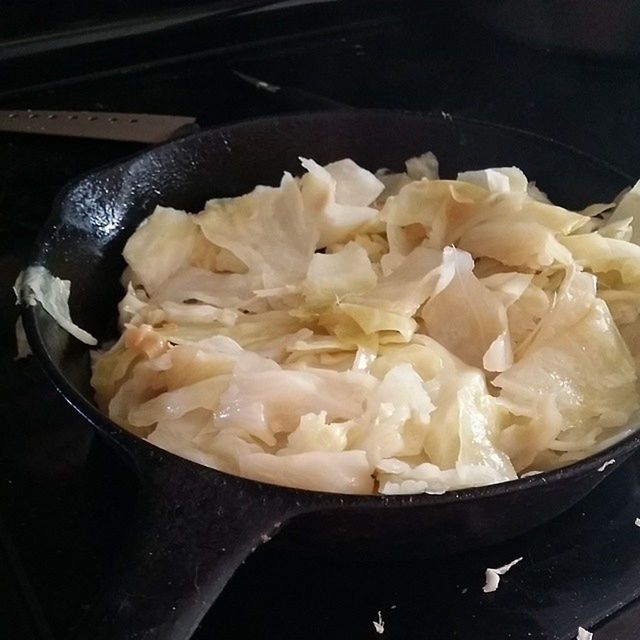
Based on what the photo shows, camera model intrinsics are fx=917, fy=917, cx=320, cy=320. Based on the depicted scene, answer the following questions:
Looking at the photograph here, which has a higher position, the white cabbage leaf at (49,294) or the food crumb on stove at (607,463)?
the food crumb on stove at (607,463)

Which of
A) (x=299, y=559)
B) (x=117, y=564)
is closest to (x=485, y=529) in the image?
(x=299, y=559)

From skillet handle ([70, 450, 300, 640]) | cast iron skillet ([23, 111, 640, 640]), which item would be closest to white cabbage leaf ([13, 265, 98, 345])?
cast iron skillet ([23, 111, 640, 640])

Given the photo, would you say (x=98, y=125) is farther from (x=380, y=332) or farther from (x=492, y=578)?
(x=492, y=578)

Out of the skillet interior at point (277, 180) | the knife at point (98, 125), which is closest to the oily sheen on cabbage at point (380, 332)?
the skillet interior at point (277, 180)

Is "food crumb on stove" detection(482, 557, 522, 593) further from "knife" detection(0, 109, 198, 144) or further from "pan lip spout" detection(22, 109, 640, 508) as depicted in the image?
"knife" detection(0, 109, 198, 144)

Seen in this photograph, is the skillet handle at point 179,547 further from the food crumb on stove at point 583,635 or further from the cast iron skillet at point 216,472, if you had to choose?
the food crumb on stove at point 583,635

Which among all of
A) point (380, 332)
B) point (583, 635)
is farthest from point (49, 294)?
point (583, 635)

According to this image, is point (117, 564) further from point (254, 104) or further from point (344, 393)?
point (254, 104)

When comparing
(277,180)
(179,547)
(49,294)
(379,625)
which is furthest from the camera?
(277,180)
